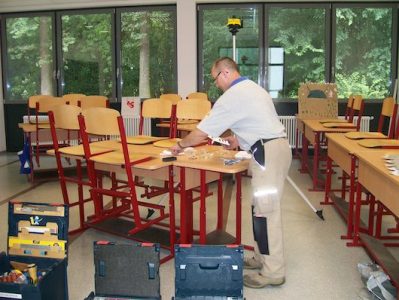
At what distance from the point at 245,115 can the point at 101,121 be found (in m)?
1.20

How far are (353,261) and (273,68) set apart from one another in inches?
198

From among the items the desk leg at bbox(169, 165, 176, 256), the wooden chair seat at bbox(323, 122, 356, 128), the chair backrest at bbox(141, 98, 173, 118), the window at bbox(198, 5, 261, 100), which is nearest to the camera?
the desk leg at bbox(169, 165, 176, 256)

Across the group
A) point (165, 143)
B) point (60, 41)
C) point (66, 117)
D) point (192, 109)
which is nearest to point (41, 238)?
point (165, 143)

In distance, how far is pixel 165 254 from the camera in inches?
134

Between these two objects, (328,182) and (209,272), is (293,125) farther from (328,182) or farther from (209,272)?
(209,272)

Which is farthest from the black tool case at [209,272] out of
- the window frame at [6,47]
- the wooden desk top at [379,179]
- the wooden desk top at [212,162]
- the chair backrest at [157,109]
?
the window frame at [6,47]

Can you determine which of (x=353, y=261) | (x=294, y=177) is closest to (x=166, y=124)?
(x=294, y=177)

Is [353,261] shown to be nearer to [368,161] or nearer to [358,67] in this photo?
[368,161]

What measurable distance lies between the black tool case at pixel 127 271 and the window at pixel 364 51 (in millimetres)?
6175

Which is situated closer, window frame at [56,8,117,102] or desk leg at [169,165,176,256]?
desk leg at [169,165,176,256]

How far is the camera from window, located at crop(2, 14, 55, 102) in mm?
8289

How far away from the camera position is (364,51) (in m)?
7.62

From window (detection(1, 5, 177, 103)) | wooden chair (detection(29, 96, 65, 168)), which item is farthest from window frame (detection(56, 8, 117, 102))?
wooden chair (detection(29, 96, 65, 168))

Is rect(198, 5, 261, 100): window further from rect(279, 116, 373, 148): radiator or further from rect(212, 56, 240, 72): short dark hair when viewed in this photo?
rect(212, 56, 240, 72): short dark hair
